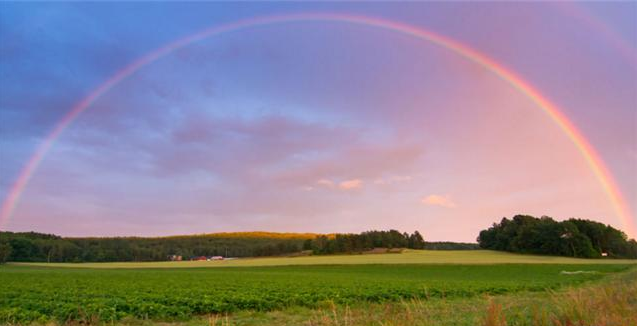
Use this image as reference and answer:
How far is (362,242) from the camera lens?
143 meters

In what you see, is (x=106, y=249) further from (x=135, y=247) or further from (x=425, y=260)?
(x=425, y=260)

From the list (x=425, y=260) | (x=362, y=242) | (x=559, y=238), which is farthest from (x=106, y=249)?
(x=559, y=238)

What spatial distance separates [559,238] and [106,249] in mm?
137206

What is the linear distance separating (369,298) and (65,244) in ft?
522

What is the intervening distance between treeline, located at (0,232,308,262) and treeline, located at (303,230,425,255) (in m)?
10.8

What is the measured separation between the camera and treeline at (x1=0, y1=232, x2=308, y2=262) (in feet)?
470

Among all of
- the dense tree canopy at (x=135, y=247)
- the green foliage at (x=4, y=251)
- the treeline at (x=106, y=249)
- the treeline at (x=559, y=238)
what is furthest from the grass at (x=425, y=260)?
the treeline at (x=106, y=249)

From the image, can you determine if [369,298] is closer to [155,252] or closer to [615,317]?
[615,317]

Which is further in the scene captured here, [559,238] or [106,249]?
[106,249]

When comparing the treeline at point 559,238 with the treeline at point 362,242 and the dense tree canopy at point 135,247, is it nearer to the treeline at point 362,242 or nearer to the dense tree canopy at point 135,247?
the treeline at point 362,242

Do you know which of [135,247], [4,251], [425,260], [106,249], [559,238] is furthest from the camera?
[135,247]

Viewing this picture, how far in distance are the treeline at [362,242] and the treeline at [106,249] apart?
10836mm

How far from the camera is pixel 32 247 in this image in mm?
146375

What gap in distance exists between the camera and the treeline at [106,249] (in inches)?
5635
